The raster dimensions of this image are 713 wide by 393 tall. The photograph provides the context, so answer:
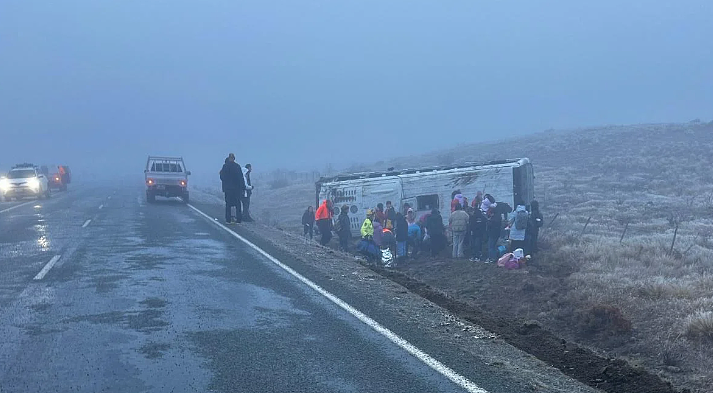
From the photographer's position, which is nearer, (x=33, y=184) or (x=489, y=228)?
(x=489, y=228)

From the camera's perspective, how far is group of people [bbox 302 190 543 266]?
1759 cm

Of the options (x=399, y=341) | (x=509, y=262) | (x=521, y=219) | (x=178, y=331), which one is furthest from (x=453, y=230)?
(x=178, y=331)

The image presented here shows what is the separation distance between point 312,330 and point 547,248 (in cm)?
1171

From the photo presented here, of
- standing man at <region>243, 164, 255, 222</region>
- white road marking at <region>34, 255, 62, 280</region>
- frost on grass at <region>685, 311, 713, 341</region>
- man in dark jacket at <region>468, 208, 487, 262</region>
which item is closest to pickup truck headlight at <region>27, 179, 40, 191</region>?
standing man at <region>243, 164, 255, 222</region>

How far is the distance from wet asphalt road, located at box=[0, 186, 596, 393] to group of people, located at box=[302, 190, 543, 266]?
535 centimetres

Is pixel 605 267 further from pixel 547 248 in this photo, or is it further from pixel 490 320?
pixel 490 320

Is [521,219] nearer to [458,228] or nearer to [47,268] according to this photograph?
[458,228]

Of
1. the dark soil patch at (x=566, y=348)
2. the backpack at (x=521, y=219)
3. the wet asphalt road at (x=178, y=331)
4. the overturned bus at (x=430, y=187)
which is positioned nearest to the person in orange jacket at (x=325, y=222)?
the overturned bus at (x=430, y=187)

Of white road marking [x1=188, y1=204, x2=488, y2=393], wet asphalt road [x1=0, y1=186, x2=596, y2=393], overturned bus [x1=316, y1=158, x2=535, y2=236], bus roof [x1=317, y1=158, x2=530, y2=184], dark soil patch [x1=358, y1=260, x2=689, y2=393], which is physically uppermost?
bus roof [x1=317, y1=158, x2=530, y2=184]

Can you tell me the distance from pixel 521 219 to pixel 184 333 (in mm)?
10482

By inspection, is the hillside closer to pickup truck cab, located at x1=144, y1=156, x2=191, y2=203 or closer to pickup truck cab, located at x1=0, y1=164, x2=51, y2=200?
pickup truck cab, located at x1=144, y1=156, x2=191, y2=203

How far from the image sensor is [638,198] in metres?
33.8

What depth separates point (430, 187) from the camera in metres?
22.9

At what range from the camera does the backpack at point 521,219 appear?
55.4 ft
